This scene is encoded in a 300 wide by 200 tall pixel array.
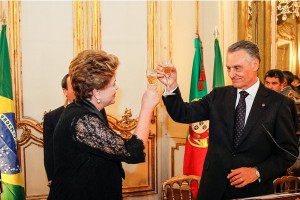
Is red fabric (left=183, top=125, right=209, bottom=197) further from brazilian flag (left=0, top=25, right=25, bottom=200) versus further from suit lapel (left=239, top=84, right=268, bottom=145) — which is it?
suit lapel (left=239, top=84, right=268, bottom=145)

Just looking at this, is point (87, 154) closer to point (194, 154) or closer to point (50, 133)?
point (50, 133)

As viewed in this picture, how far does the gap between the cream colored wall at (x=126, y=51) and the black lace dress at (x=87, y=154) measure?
2755 mm

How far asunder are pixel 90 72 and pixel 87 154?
36cm

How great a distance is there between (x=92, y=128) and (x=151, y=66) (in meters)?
3.29

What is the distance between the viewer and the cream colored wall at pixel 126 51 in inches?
172

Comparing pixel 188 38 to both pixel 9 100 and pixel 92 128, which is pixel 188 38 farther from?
pixel 92 128

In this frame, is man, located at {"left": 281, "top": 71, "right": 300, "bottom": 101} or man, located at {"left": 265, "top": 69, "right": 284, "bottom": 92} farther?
man, located at {"left": 281, "top": 71, "right": 300, "bottom": 101}

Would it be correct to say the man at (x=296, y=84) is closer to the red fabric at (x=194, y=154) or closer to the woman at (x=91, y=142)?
the red fabric at (x=194, y=154)

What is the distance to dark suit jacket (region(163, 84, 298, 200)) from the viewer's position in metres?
2.14

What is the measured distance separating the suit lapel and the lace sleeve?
2.43ft

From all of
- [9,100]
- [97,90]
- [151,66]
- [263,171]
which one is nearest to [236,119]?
[263,171]

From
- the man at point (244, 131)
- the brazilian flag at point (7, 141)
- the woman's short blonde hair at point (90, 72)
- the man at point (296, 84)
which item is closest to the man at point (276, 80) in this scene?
the man at point (296, 84)

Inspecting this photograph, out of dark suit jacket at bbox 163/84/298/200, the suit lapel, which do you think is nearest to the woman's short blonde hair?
dark suit jacket at bbox 163/84/298/200

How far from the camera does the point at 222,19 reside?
495 centimetres
